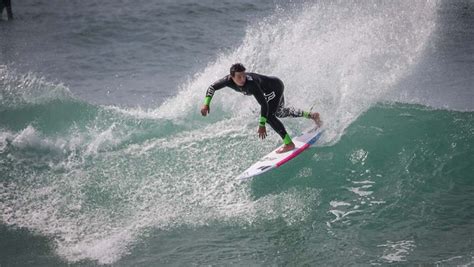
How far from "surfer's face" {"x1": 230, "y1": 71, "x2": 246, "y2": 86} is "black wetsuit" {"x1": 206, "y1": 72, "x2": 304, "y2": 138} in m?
0.09

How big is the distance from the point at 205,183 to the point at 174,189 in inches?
21.4

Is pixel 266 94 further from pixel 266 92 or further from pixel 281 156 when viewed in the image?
pixel 281 156

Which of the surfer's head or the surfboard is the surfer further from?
the surfboard

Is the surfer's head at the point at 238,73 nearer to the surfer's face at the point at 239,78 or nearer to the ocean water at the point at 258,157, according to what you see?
the surfer's face at the point at 239,78

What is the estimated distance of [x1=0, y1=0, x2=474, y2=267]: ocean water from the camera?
25.9 feet

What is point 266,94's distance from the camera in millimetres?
8930

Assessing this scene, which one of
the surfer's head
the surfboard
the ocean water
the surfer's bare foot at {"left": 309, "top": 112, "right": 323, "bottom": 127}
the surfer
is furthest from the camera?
the surfer's bare foot at {"left": 309, "top": 112, "right": 323, "bottom": 127}

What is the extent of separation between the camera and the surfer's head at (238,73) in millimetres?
8195

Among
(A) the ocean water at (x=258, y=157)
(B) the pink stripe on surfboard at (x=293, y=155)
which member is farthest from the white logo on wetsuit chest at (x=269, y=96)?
(A) the ocean water at (x=258, y=157)

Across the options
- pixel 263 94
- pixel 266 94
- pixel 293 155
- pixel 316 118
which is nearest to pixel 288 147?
pixel 293 155

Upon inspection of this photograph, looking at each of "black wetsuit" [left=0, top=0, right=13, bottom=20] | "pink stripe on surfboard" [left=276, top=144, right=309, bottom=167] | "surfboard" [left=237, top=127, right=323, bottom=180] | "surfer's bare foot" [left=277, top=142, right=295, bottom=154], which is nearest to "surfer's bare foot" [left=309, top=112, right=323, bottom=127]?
"surfboard" [left=237, top=127, right=323, bottom=180]

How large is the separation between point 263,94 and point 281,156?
4.02ft

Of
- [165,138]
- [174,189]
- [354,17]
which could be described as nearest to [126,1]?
[354,17]

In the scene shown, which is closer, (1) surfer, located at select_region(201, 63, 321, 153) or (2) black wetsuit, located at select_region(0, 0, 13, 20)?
(1) surfer, located at select_region(201, 63, 321, 153)
